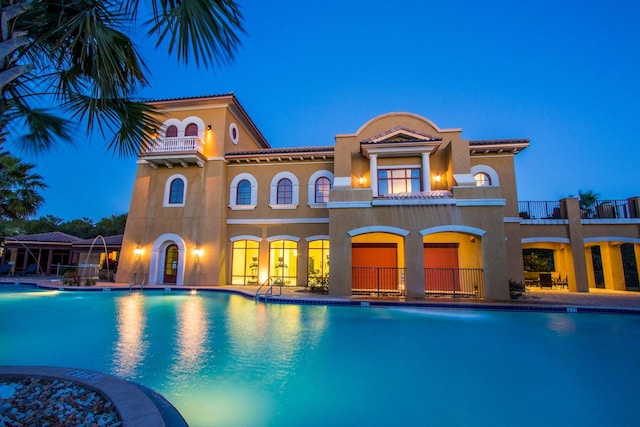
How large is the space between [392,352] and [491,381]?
1.90 m

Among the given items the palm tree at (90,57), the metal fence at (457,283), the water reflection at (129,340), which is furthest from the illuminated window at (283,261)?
the palm tree at (90,57)

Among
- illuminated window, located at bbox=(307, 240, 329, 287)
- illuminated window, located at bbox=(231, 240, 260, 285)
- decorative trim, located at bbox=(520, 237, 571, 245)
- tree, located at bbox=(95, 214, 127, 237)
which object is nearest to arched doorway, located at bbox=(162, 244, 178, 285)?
illuminated window, located at bbox=(231, 240, 260, 285)

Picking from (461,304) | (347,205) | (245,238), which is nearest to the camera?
(461,304)

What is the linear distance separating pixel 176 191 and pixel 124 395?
54.3 ft

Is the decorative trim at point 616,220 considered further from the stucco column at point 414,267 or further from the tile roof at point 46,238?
the tile roof at point 46,238

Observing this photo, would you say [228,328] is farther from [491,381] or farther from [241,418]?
[491,381]

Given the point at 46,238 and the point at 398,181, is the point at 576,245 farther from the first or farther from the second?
the point at 46,238

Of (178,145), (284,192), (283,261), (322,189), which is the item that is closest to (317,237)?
(283,261)

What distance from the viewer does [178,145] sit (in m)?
17.4

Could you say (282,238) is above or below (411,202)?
below

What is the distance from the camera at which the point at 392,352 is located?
6309mm

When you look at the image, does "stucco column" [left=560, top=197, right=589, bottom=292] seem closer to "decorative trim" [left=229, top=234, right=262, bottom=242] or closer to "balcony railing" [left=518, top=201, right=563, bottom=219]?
"balcony railing" [left=518, top=201, right=563, bottom=219]

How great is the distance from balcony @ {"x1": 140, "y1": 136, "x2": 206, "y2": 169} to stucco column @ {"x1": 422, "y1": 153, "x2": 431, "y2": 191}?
1221 centimetres

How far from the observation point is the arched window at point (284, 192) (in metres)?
18.2
